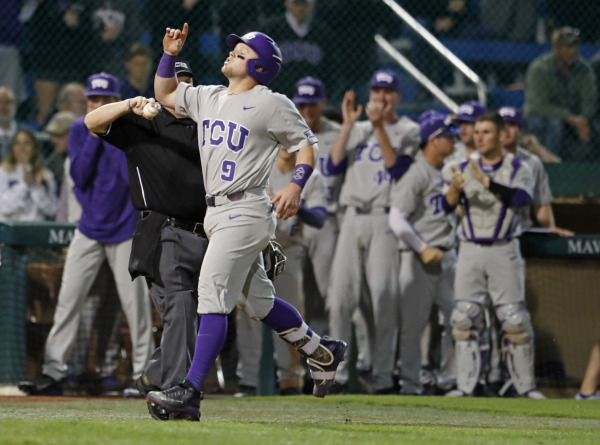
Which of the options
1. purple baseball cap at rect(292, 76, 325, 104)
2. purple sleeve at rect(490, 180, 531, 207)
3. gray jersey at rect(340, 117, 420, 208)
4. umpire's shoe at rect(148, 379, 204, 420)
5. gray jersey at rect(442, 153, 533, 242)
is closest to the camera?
umpire's shoe at rect(148, 379, 204, 420)

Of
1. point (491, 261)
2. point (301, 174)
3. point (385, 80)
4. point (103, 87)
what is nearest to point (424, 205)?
point (491, 261)

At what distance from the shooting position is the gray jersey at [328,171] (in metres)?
8.31

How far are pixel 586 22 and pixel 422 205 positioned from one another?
→ 12.5 ft

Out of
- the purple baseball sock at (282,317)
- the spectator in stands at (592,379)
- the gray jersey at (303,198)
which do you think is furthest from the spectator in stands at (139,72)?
the purple baseball sock at (282,317)

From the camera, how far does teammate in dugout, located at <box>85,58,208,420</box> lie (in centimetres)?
503

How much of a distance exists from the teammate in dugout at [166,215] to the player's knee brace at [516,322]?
313 centimetres

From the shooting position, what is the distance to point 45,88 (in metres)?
10.5

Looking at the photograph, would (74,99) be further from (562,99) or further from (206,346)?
(206,346)

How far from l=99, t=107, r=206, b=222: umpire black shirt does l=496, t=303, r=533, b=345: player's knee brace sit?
3181 millimetres

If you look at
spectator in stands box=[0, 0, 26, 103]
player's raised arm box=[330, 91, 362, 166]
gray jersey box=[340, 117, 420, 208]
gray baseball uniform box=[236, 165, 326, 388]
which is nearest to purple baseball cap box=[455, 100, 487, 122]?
gray jersey box=[340, 117, 420, 208]

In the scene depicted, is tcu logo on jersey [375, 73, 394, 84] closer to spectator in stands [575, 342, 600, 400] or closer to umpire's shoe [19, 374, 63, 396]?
spectator in stands [575, 342, 600, 400]

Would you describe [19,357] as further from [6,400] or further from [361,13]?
[361,13]

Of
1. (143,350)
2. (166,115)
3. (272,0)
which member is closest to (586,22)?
(272,0)

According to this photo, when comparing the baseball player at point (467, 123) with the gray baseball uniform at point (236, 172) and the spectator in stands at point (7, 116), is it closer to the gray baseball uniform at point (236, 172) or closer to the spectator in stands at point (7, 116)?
the gray baseball uniform at point (236, 172)
